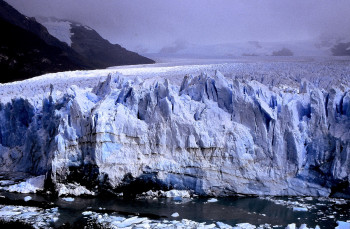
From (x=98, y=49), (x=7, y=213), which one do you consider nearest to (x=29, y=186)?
(x=7, y=213)

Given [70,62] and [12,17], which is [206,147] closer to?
[70,62]

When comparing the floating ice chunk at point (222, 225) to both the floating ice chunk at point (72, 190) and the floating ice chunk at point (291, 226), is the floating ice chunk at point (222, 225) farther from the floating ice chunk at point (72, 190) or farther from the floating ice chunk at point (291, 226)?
the floating ice chunk at point (72, 190)

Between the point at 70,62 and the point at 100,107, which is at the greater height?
the point at 70,62

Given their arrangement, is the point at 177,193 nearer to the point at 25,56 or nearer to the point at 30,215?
the point at 30,215

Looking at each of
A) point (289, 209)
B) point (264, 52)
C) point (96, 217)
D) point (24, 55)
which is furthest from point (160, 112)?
point (264, 52)

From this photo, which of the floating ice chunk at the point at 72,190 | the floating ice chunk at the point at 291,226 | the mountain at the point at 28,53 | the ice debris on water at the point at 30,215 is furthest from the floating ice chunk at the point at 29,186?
the mountain at the point at 28,53

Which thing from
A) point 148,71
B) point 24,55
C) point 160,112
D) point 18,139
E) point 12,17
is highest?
point 12,17
